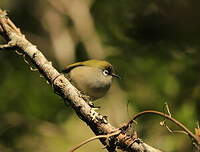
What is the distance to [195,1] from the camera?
313 centimetres

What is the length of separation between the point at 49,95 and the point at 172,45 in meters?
2.13

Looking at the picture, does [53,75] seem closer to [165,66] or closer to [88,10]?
[165,66]

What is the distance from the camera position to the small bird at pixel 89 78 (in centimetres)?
378

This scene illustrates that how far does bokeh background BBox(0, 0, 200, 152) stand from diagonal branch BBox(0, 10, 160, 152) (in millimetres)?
1485

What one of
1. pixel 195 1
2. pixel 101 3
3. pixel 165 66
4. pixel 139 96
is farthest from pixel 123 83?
pixel 195 1

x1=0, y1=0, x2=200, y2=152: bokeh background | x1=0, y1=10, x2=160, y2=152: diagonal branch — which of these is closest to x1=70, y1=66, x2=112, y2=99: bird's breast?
x1=0, y1=0, x2=200, y2=152: bokeh background

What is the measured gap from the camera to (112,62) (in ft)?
20.1

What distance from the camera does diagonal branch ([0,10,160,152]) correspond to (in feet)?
8.76

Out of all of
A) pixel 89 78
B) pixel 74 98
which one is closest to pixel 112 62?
pixel 89 78

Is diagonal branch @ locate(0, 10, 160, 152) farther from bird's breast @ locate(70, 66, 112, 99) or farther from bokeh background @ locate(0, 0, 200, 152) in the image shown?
bokeh background @ locate(0, 0, 200, 152)

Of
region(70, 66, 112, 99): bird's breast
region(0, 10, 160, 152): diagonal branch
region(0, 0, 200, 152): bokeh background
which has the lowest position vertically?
region(0, 10, 160, 152): diagonal branch

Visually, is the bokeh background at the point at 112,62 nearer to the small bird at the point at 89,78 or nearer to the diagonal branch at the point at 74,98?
the small bird at the point at 89,78

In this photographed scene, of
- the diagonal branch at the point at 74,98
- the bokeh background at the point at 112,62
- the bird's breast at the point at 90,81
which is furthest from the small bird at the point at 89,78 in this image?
the diagonal branch at the point at 74,98

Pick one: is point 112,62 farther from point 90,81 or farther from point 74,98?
point 74,98
